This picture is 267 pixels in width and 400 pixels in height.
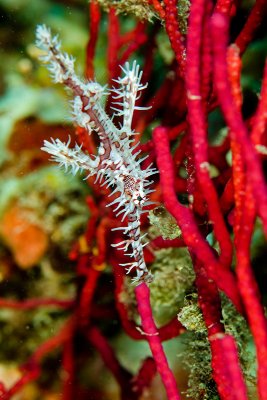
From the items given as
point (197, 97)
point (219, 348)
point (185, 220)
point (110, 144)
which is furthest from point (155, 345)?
point (197, 97)

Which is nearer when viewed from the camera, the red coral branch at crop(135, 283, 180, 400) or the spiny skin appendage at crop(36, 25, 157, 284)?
the red coral branch at crop(135, 283, 180, 400)

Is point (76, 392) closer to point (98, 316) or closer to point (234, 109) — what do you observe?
point (98, 316)

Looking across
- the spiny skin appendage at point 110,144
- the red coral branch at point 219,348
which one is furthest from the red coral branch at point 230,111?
the spiny skin appendage at point 110,144

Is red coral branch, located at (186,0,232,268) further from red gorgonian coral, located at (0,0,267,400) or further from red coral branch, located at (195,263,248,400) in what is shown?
red coral branch, located at (195,263,248,400)

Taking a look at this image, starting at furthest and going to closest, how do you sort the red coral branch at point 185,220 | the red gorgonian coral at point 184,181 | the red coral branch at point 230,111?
the red coral branch at point 185,220
the red gorgonian coral at point 184,181
the red coral branch at point 230,111

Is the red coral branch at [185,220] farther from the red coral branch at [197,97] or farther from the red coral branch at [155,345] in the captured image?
the red coral branch at [155,345]

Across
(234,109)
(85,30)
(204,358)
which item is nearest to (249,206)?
(234,109)

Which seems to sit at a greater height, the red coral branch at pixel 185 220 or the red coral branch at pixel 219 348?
the red coral branch at pixel 185 220

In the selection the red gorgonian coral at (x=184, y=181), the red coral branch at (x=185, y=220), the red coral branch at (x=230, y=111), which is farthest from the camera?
the red coral branch at (x=185, y=220)

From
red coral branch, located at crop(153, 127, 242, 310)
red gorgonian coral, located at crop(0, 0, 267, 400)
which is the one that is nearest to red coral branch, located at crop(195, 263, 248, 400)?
red gorgonian coral, located at crop(0, 0, 267, 400)

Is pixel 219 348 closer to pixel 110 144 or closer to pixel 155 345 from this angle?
pixel 155 345

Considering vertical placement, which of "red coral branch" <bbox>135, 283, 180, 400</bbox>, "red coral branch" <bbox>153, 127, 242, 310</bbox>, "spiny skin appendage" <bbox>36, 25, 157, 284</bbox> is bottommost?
"red coral branch" <bbox>135, 283, 180, 400</bbox>

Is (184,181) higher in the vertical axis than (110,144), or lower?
lower
